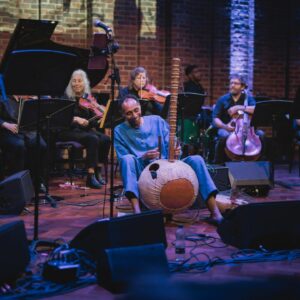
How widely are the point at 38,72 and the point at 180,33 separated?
5903 mm

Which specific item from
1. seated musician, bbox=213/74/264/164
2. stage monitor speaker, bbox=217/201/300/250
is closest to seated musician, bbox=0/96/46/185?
seated musician, bbox=213/74/264/164

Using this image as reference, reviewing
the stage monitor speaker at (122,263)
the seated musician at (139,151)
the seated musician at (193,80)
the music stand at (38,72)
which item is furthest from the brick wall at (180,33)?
the stage monitor speaker at (122,263)

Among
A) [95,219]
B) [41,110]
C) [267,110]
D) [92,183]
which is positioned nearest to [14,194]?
[95,219]

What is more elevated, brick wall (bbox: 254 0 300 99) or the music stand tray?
brick wall (bbox: 254 0 300 99)

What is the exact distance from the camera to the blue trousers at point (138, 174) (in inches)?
194

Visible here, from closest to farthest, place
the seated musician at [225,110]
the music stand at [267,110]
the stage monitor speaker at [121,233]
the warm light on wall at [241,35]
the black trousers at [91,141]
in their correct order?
the stage monitor speaker at [121,233], the music stand at [267,110], the black trousers at [91,141], the seated musician at [225,110], the warm light on wall at [241,35]

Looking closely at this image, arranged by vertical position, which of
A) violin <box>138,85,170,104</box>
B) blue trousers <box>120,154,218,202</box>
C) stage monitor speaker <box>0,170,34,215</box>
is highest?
violin <box>138,85,170,104</box>

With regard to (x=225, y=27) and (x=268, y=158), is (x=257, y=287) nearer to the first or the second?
(x=268, y=158)

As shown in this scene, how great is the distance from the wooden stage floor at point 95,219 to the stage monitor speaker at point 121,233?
29 centimetres

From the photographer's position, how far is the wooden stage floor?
3492mm

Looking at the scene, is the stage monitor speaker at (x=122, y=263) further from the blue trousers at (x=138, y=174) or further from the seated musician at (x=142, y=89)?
the seated musician at (x=142, y=89)

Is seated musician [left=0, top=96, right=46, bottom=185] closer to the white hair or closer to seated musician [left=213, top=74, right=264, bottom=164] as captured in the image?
the white hair

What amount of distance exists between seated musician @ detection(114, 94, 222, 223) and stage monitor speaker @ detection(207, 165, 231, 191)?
860 mm

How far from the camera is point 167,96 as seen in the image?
718 cm
